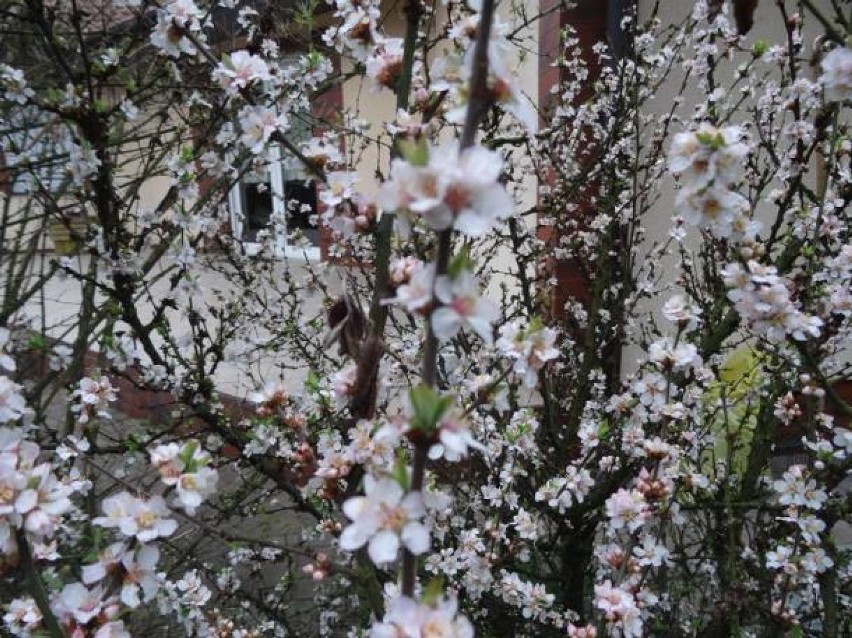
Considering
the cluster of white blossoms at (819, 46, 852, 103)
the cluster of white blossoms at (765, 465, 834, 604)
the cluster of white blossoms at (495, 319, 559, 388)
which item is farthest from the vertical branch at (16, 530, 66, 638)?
the cluster of white blossoms at (765, 465, 834, 604)

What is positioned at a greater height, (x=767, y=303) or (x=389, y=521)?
(x=767, y=303)

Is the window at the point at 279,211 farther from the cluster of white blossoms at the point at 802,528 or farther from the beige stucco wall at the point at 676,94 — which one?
the beige stucco wall at the point at 676,94

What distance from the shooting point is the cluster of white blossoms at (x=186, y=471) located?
1.08m

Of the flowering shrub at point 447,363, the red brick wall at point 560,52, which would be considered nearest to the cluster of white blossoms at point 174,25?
the flowering shrub at point 447,363

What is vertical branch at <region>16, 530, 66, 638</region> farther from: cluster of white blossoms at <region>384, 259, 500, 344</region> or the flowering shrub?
cluster of white blossoms at <region>384, 259, 500, 344</region>

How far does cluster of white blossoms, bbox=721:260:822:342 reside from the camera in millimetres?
1539

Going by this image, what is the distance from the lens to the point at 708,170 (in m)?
1.15

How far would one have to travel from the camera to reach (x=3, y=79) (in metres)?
2.35

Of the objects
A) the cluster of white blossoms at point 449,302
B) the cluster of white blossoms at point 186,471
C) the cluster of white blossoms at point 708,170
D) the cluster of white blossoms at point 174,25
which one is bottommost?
the cluster of white blossoms at point 186,471

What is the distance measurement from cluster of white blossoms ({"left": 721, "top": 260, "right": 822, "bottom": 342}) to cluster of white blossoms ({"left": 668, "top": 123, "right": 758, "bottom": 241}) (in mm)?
319

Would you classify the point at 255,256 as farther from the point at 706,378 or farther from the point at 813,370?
the point at 813,370

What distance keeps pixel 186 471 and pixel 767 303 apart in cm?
131

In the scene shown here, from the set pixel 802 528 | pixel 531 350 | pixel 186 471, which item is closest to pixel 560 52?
pixel 802 528

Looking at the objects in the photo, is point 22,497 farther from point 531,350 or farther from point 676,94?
point 676,94
